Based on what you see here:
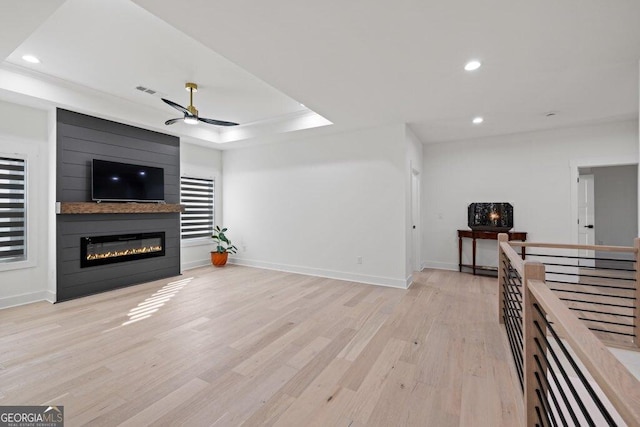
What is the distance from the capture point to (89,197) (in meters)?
4.19

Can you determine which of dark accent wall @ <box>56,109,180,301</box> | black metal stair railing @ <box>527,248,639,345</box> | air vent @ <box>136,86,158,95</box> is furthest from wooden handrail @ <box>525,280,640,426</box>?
dark accent wall @ <box>56,109,180,301</box>

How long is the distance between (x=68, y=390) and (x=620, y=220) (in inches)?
359

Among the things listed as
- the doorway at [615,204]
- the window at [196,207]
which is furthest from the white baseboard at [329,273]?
the doorway at [615,204]

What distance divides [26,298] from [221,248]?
116 inches

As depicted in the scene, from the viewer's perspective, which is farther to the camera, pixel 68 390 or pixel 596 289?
pixel 596 289

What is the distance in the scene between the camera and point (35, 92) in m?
3.48

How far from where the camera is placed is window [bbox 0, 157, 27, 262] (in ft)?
11.9

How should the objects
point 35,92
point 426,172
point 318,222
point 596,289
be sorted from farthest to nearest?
point 426,172
point 318,222
point 596,289
point 35,92

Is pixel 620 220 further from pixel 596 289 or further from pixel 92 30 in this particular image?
pixel 92 30

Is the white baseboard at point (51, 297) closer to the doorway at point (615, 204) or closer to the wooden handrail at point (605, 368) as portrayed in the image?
the wooden handrail at point (605, 368)

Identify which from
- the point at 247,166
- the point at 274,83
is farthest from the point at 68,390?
the point at 247,166

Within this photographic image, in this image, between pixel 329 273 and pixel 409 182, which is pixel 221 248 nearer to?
pixel 329 273

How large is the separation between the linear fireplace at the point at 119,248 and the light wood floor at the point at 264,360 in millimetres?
641

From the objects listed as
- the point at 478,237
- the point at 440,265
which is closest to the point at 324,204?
the point at 440,265
